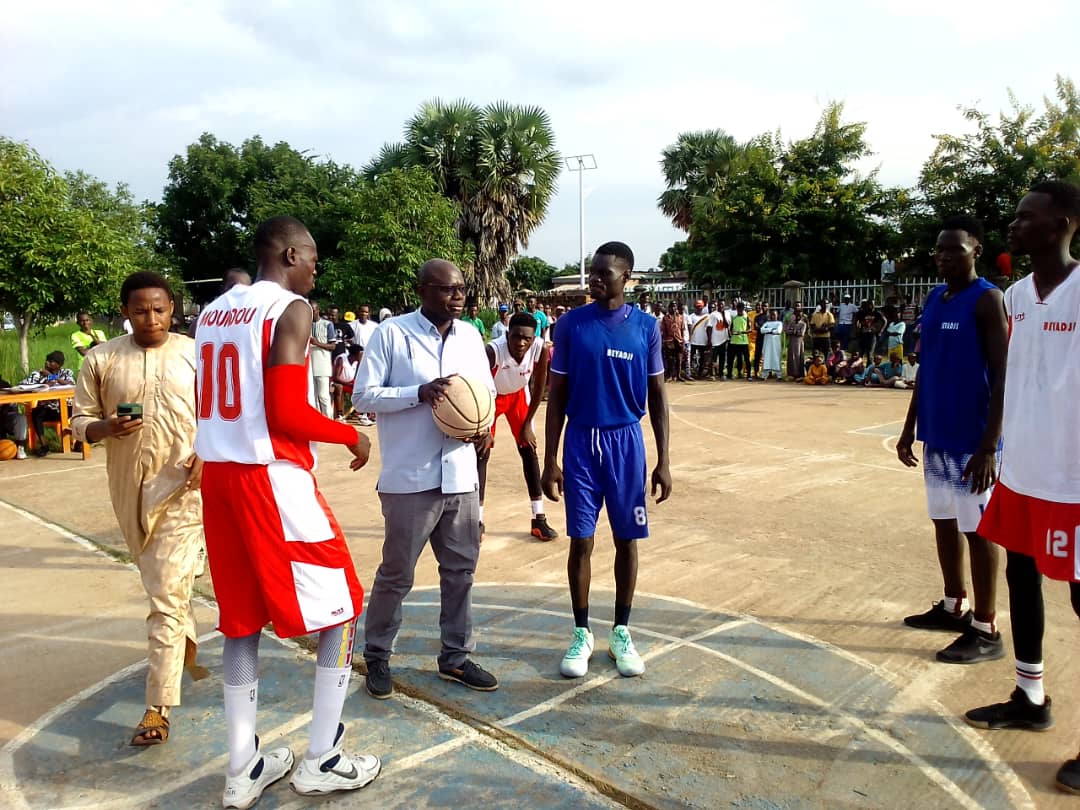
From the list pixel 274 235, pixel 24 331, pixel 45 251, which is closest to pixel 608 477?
pixel 274 235

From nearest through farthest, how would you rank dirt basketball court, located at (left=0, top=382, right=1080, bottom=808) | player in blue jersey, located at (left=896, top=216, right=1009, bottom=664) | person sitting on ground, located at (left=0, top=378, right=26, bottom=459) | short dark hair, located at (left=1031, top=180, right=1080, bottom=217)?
dirt basketball court, located at (left=0, top=382, right=1080, bottom=808), short dark hair, located at (left=1031, top=180, right=1080, bottom=217), player in blue jersey, located at (left=896, top=216, right=1009, bottom=664), person sitting on ground, located at (left=0, top=378, right=26, bottom=459)

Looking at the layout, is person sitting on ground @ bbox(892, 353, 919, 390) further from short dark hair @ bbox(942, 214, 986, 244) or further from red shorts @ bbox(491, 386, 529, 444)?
short dark hair @ bbox(942, 214, 986, 244)

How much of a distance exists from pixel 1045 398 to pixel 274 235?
3.11 m

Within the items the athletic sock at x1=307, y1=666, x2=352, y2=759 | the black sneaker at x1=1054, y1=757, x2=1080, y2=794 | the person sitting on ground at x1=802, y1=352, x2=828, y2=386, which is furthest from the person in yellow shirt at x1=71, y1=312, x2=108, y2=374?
the person sitting on ground at x1=802, y1=352, x2=828, y2=386

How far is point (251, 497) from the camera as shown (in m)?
2.87

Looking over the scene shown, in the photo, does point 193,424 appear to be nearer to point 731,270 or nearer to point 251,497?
point 251,497

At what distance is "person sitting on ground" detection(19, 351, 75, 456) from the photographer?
11.3 metres

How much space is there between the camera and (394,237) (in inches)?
888

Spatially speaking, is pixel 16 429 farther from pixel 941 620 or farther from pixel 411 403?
pixel 941 620

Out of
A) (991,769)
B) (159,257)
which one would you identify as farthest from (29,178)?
(159,257)

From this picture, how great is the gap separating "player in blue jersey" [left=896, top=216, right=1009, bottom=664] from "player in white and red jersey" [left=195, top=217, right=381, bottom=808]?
9.92ft

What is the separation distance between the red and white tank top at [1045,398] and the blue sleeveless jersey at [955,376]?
25.2 inches

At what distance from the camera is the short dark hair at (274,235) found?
3047 millimetres

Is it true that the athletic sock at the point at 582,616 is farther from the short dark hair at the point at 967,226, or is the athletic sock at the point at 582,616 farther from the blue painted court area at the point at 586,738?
the short dark hair at the point at 967,226
